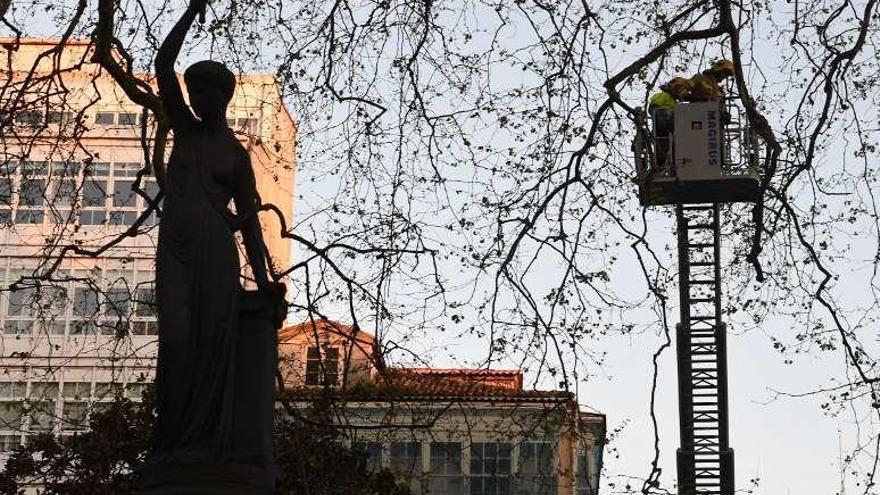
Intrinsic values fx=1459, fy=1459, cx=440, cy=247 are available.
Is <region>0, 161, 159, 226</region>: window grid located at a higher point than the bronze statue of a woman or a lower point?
higher

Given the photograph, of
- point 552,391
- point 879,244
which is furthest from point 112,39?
point 879,244

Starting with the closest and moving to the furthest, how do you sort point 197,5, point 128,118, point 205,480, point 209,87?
point 205,480, point 209,87, point 197,5, point 128,118

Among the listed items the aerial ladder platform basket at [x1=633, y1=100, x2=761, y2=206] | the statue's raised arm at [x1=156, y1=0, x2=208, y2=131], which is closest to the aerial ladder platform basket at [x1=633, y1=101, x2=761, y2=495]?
the aerial ladder platform basket at [x1=633, y1=100, x2=761, y2=206]

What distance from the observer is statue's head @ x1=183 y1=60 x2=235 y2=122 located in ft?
24.7

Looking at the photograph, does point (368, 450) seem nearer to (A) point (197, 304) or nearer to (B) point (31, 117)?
(B) point (31, 117)

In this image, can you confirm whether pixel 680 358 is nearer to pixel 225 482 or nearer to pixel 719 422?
pixel 719 422

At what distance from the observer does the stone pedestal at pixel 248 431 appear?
6.92 m

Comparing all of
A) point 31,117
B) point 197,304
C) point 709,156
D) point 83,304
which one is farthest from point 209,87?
point 709,156

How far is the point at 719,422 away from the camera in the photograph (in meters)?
29.1

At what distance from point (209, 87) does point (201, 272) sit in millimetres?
985

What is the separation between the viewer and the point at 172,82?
802cm

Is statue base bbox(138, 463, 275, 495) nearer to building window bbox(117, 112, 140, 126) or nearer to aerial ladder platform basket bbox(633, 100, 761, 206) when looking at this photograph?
building window bbox(117, 112, 140, 126)

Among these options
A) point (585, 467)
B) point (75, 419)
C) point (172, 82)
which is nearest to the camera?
point (172, 82)

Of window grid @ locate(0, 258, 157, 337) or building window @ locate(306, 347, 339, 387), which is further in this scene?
window grid @ locate(0, 258, 157, 337)
